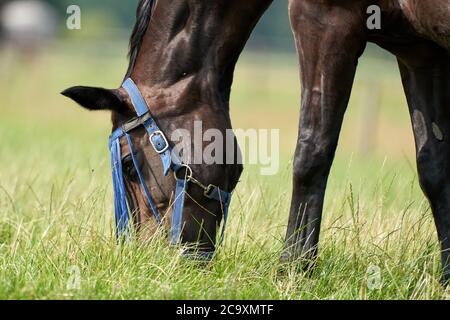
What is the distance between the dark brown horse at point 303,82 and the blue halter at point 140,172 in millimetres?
40

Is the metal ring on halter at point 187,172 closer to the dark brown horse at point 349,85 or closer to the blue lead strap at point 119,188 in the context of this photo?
the blue lead strap at point 119,188

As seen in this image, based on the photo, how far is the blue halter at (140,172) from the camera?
4.32 metres

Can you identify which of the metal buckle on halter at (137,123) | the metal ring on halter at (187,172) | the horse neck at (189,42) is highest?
the horse neck at (189,42)

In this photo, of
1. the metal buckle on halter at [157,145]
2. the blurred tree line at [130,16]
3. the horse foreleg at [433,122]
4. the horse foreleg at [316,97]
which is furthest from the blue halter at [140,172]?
the blurred tree line at [130,16]

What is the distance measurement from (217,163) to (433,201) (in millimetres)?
1162

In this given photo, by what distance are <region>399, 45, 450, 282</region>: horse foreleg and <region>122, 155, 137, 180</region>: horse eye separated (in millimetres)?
1509

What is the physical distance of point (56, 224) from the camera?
486cm

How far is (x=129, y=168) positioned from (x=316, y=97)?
110 cm

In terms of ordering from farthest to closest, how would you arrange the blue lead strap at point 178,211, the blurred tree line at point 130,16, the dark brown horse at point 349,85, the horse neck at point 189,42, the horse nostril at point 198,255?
the blurred tree line at point 130,16 → the horse neck at point 189,42 → the blue lead strap at point 178,211 → the horse nostril at point 198,255 → the dark brown horse at point 349,85

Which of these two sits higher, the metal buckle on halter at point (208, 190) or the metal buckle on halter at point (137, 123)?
the metal buckle on halter at point (137, 123)

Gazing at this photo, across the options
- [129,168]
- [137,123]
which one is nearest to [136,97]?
[137,123]

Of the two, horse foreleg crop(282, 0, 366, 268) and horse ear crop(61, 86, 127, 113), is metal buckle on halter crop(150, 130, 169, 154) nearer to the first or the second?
horse ear crop(61, 86, 127, 113)

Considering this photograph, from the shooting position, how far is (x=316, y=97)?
405 centimetres

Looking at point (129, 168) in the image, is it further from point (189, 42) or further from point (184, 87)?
point (189, 42)
